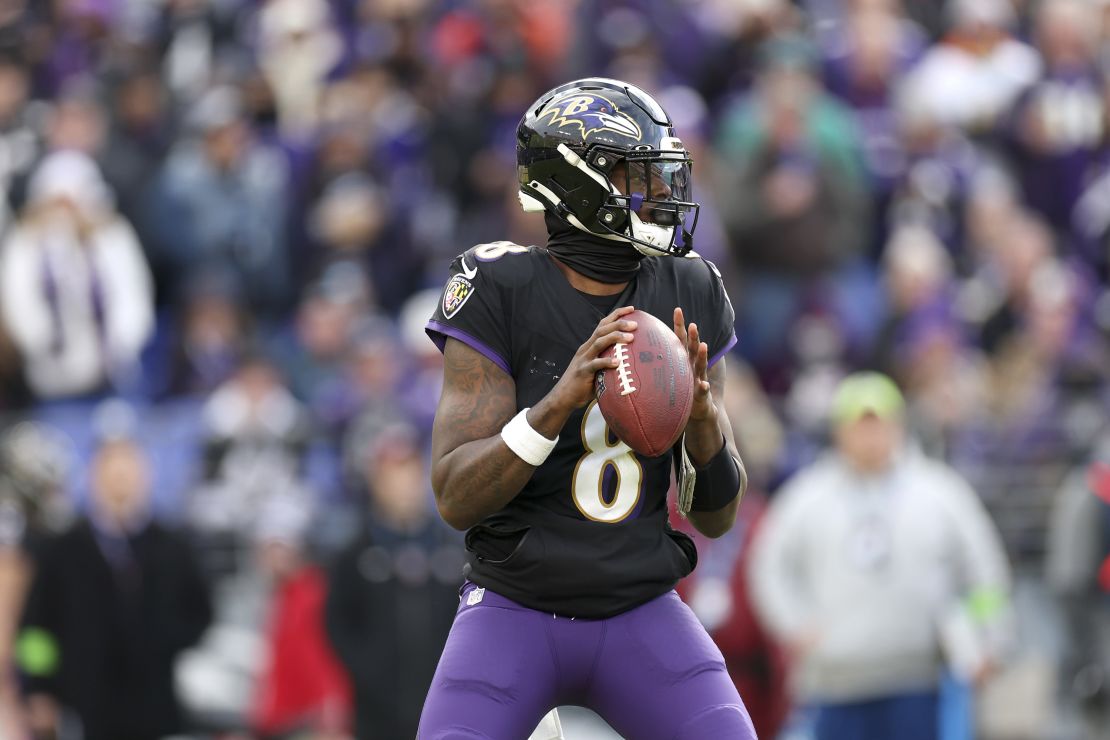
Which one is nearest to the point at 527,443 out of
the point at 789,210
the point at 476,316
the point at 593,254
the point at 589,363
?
the point at 589,363

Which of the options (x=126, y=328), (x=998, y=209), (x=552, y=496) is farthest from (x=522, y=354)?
(x=998, y=209)

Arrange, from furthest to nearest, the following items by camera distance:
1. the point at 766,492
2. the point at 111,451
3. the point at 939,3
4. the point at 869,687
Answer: the point at 939,3 → the point at 766,492 → the point at 111,451 → the point at 869,687

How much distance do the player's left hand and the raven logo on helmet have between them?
45 cm

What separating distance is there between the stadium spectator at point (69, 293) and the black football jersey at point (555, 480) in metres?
6.65

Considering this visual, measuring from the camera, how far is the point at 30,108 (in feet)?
39.5

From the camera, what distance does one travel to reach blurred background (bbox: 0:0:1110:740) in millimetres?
9109

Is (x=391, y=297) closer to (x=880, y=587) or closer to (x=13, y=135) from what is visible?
(x=13, y=135)

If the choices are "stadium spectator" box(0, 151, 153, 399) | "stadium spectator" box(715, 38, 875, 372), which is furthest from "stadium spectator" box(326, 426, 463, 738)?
"stadium spectator" box(715, 38, 875, 372)

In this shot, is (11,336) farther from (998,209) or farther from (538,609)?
(538,609)

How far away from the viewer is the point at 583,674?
4480 mm

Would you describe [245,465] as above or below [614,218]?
below

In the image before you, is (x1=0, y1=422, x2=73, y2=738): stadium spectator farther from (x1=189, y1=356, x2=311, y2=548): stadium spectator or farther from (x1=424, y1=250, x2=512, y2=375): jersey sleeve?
(x1=424, y1=250, x2=512, y2=375): jersey sleeve

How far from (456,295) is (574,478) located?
1.64 ft

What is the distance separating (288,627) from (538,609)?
16.6 ft
